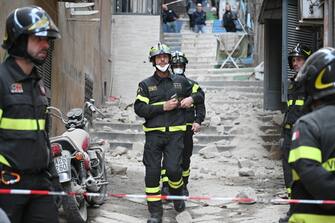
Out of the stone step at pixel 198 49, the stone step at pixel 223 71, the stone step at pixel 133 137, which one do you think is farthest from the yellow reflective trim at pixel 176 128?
the stone step at pixel 198 49

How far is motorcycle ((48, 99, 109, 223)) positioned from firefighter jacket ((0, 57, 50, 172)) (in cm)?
205

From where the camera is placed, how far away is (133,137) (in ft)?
49.3

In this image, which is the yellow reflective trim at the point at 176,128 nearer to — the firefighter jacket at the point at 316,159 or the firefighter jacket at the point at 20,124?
the firefighter jacket at the point at 20,124

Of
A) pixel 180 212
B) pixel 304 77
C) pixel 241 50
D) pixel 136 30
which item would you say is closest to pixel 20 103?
pixel 304 77

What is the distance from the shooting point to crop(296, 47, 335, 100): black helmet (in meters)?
3.64

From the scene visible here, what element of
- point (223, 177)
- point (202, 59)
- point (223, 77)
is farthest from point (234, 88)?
point (223, 177)

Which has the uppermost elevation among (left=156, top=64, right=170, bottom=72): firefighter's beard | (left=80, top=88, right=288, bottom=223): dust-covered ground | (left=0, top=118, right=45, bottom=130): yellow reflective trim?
(left=156, top=64, right=170, bottom=72): firefighter's beard

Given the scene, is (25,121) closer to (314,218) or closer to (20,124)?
(20,124)

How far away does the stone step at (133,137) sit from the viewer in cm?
1477

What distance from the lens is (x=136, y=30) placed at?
21828 millimetres

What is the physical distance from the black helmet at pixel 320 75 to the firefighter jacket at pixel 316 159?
0.09m

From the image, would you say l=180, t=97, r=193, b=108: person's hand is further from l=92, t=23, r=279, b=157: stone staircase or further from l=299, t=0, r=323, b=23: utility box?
l=92, t=23, r=279, b=157: stone staircase

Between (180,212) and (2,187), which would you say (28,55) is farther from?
(180,212)

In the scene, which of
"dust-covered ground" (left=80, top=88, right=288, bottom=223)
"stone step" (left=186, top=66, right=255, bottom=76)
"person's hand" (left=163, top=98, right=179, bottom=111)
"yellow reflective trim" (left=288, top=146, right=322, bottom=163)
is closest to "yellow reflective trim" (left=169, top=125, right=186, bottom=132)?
"person's hand" (left=163, top=98, right=179, bottom=111)
